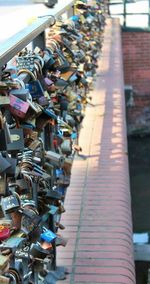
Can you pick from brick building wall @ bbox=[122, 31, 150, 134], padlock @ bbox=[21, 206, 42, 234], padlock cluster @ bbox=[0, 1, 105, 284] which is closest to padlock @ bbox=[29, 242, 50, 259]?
padlock cluster @ bbox=[0, 1, 105, 284]

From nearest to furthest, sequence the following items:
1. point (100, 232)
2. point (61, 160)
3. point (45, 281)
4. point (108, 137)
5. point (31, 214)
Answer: point (31, 214), point (45, 281), point (61, 160), point (100, 232), point (108, 137)

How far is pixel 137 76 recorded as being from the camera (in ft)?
42.0

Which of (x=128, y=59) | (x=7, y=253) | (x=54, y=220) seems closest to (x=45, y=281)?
(x=54, y=220)

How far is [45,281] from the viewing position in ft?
8.50

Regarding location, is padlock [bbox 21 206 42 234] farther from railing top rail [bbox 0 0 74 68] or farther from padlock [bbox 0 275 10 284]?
railing top rail [bbox 0 0 74 68]

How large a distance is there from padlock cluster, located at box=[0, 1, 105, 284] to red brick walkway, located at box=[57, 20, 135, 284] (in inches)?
9.4

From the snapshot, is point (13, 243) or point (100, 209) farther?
point (100, 209)

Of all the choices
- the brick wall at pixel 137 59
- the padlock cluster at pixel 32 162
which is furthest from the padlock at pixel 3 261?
the brick wall at pixel 137 59

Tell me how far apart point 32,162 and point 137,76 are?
10683 millimetres

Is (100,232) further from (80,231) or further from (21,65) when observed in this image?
(21,65)

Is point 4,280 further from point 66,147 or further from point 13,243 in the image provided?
point 66,147

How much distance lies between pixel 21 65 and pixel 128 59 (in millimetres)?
10238

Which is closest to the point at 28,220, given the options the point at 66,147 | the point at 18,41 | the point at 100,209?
the point at 18,41

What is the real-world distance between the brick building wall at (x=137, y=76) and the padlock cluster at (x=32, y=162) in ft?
30.4
